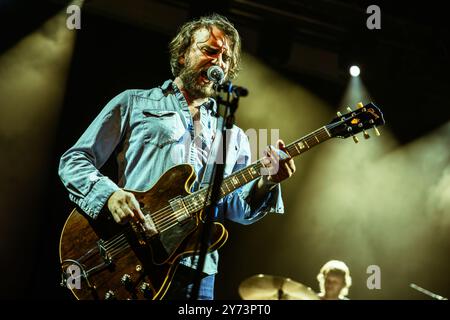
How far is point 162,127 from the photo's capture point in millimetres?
3016

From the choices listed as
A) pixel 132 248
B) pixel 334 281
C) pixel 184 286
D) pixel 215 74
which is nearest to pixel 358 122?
pixel 215 74

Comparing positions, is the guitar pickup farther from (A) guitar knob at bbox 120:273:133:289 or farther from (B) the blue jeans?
(A) guitar knob at bbox 120:273:133:289

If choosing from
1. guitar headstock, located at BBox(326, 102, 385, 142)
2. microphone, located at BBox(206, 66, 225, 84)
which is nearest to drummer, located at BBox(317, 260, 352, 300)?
guitar headstock, located at BBox(326, 102, 385, 142)

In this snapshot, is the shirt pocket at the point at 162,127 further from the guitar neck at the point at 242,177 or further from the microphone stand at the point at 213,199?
the microphone stand at the point at 213,199

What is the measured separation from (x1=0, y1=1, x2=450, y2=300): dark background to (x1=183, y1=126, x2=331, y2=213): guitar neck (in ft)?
6.92

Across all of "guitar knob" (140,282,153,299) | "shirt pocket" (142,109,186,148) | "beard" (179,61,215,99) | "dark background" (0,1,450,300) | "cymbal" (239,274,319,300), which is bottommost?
"guitar knob" (140,282,153,299)

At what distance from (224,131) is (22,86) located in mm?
3440

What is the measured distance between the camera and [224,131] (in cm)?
234

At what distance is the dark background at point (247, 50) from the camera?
188 inches

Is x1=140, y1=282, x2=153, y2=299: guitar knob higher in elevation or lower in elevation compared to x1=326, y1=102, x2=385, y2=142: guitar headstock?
lower

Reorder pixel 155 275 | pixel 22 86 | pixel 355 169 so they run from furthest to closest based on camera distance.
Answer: pixel 355 169 → pixel 22 86 → pixel 155 275

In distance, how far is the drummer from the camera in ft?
18.7

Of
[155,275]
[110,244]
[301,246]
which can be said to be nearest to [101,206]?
[110,244]
